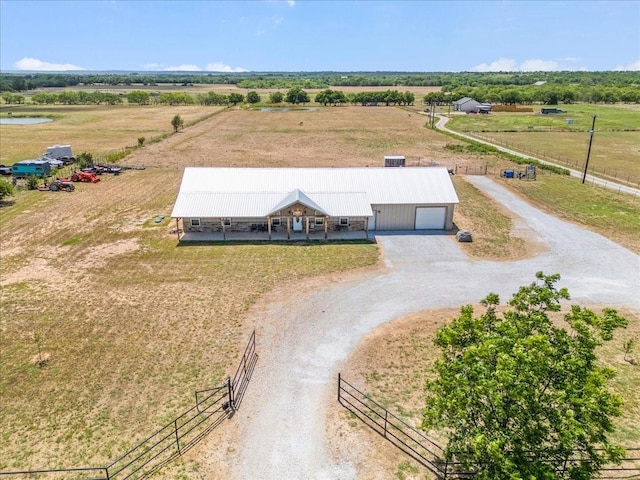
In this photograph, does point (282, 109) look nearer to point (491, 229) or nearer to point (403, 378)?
point (491, 229)

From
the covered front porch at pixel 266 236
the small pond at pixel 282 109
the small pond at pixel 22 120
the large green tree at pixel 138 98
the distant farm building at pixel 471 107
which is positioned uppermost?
the large green tree at pixel 138 98

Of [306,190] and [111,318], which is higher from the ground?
[306,190]

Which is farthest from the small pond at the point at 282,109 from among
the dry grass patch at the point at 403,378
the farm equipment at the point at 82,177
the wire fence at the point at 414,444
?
the wire fence at the point at 414,444

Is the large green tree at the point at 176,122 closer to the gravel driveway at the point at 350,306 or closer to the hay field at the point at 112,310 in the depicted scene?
the hay field at the point at 112,310

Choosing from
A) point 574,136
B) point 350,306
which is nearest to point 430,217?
point 350,306

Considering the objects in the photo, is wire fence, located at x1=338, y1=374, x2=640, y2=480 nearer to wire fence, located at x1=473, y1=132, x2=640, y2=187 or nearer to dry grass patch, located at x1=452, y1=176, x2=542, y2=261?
dry grass patch, located at x1=452, y1=176, x2=542, y2=261

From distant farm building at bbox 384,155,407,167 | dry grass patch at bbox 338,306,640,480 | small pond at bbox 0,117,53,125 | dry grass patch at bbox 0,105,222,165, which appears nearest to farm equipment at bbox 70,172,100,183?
dry grass patch at bbox 0,105,222,165
